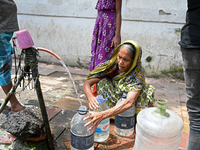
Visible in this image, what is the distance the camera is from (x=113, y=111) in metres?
1.89

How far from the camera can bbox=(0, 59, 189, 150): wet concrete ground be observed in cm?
207

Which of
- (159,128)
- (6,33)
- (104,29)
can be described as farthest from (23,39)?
(104,29)

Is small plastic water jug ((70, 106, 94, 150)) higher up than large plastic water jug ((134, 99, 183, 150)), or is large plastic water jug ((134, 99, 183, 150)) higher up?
large plastic water jug ((134, 99, 183, 150))

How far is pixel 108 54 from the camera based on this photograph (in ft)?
9.63

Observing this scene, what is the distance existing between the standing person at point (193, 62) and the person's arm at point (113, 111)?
27.7 inches

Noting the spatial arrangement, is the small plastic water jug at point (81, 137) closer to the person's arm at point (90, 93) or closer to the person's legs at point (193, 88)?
the person's arm at point (90, 93)

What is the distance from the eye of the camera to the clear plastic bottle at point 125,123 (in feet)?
7.07

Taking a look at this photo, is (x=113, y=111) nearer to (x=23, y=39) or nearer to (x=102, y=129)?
(x=102, y=129)

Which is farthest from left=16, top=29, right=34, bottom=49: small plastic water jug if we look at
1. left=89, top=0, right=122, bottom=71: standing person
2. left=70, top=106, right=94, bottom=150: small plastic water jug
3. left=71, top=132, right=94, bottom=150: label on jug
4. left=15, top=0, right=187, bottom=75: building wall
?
left=15, top=0, right=187, bottom=75: building wall

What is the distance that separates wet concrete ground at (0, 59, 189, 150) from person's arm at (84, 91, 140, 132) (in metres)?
0.43

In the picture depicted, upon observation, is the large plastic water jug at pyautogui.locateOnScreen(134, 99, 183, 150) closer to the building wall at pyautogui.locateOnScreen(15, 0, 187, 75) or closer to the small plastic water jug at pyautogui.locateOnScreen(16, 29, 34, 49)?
the small plastic water jug at pyautogui.locateOnScreen(16, 29, 34, 49)

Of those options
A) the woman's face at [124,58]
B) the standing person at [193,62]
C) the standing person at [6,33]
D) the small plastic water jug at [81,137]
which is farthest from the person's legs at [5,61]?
the standing person at [193,62]

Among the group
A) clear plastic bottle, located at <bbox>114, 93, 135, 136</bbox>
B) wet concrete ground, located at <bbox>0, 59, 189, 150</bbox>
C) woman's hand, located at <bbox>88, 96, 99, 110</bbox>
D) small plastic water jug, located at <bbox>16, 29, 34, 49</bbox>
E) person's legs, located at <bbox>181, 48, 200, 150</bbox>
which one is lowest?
wet concrete ground, located at <bbox>0, 59, 189, 150</bbox>

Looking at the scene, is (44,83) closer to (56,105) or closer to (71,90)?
(71,90)
